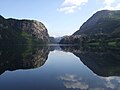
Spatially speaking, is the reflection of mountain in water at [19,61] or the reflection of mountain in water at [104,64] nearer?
the reflection of mountain in water at [104,64]

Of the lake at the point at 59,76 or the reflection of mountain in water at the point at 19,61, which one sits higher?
the lake at the point at 59,76

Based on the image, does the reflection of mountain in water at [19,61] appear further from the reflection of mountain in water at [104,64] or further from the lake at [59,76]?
the reflection of mountain in water at [104,64]

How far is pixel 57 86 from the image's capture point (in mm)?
40875

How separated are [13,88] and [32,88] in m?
3.18

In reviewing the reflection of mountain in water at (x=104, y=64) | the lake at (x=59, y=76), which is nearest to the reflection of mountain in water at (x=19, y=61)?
the lake at (x=59, y=76)

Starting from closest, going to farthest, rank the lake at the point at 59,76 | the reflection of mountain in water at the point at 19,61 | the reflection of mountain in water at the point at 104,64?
1. the lake at the point at 59,76
2. the reflection of mountain in water at the point at 104,64
3. the reflection of mountain in water at the point at 19,61

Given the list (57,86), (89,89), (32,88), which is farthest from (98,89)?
(32,88)

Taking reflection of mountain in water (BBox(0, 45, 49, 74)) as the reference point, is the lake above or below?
above

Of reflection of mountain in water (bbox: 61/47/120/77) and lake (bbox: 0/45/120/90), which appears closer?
lake (bbox: 0/45/120/90)

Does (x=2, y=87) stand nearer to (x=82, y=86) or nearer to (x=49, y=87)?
(x=49, y=87)

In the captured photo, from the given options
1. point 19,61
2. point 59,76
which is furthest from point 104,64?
point 19,61

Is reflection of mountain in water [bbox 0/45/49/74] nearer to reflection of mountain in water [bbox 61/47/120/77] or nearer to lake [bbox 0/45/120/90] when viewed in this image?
lake [bbox 0/45/120/90]

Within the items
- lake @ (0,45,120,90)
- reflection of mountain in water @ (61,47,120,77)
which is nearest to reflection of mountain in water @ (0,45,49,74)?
lake @ (0,45,120,90)

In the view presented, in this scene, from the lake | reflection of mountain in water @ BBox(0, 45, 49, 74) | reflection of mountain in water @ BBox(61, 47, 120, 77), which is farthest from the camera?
reflection of mountain in water @ BBox(0, 45, 49, 74)
